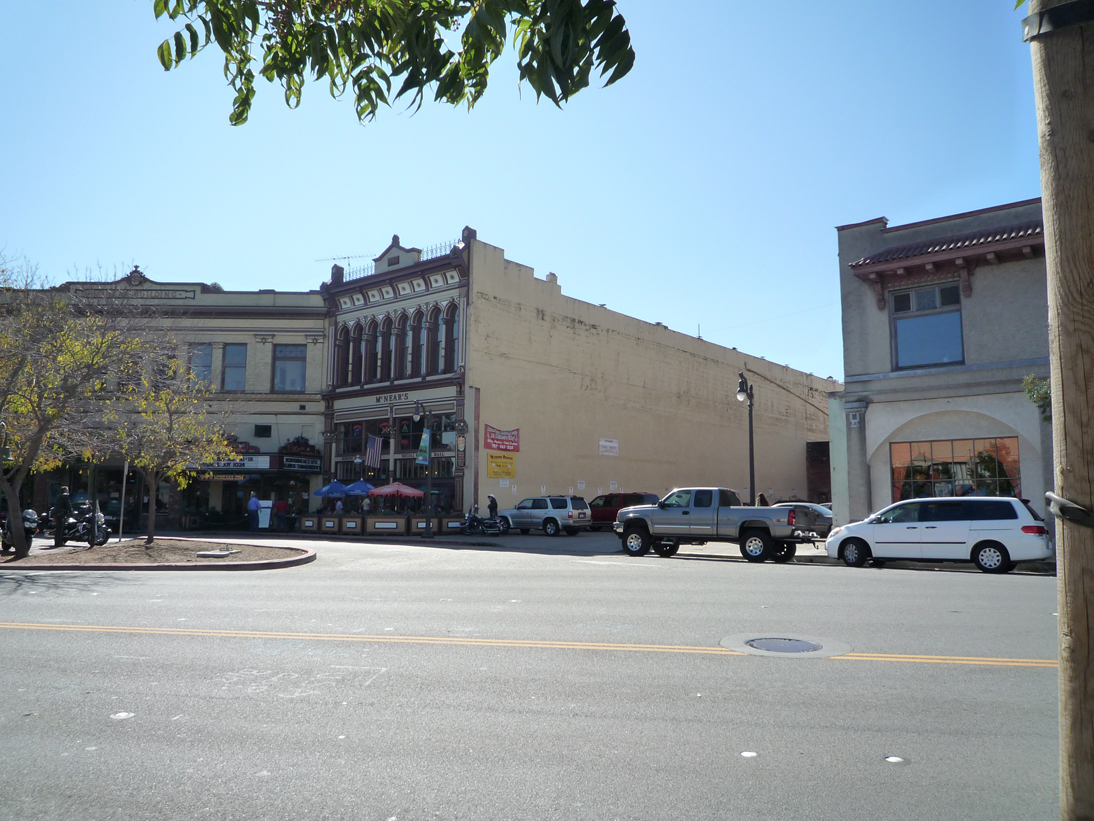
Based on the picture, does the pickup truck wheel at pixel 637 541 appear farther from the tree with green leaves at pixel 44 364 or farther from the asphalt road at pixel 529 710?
the tree with green leaves at pixel 44 364

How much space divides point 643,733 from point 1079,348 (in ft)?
12.9

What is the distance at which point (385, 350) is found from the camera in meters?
39.7

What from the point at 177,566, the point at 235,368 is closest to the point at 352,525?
the point at 235,368

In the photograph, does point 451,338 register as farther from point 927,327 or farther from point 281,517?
point 927,327

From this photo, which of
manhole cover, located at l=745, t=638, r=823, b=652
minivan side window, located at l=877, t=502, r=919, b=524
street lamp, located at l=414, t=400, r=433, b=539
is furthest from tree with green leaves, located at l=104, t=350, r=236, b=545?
manhole cover, located at l=745, t=638, r=823, b=652

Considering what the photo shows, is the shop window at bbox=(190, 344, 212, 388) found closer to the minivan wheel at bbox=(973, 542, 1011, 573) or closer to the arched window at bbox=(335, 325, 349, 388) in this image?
the arched window at bbox=(335, 325, 349, 388)

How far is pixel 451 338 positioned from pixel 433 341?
1243mm

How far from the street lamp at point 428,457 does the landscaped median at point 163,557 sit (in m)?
9.12

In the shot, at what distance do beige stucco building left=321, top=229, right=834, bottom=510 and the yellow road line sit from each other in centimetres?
2551

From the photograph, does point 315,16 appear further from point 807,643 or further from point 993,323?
point 993,323

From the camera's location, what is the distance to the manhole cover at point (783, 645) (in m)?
7.91

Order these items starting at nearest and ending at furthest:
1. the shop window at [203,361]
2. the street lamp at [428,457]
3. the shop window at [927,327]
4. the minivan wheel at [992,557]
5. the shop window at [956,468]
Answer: the minivan wheel at [992,557] → the shop window at [956,468] → the shop window at [927,327] → the street lamp at [428,457] → the shop window at [203,361]

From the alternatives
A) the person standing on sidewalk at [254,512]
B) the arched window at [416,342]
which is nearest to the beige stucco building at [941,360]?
the arched window at [416,342]

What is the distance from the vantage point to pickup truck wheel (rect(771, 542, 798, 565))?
2063 centimetres
